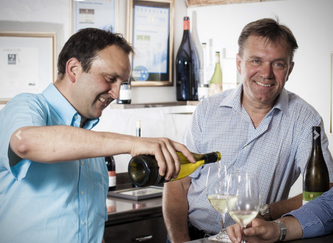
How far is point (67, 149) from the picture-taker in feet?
2.99

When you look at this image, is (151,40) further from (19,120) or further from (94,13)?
(19,120)

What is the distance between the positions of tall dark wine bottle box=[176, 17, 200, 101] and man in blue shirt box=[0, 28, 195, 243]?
130 cm

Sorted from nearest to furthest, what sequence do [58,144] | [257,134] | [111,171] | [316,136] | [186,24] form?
[58,144] → [316,136] → [257,134] → [111,171] → [186,24]

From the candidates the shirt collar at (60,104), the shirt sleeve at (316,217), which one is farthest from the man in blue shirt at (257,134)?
the shirt collar at (60,104)

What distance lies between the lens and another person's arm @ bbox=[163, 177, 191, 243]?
172 cm

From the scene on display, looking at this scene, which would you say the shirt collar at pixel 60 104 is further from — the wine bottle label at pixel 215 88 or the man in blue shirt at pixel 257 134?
the wine bottle label at pixel 215 88

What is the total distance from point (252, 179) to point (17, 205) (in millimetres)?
693

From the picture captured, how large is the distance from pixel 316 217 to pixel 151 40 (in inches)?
66.7

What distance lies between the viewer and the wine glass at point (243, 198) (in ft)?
3.57

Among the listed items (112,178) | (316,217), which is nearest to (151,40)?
(112,178)

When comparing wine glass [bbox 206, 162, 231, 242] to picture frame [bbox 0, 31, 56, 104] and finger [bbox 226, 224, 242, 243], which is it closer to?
finger [bbox 226, 224, 242, 243]

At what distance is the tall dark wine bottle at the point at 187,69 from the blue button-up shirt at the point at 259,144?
0.89 metres

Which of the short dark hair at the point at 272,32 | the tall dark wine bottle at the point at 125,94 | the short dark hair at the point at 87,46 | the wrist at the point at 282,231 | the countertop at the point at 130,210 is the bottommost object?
the countertop at the point at 130,210

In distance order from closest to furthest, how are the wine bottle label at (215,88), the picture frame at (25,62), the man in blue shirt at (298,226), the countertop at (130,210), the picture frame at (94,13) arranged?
1. the man in blue shirt at (298,226)
2. the countertop at (130,210)
3. the picture frame at (25,62)
4. the picture frame at (94,13)
5. the wine bottle label at (215,88)
